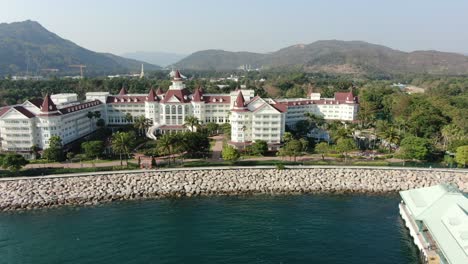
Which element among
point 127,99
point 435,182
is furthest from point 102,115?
point 435,182

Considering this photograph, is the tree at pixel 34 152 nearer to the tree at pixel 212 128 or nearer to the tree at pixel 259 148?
the tree at pixel 212 128

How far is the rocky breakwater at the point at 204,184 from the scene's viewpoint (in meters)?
43.5

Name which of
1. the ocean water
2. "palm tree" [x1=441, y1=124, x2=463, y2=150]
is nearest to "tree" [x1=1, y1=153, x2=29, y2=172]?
the ocean water

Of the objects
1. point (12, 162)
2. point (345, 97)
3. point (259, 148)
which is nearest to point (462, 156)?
point (259, 148)

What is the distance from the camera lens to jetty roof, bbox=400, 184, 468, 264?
26250mm

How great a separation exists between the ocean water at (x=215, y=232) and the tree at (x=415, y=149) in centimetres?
1338

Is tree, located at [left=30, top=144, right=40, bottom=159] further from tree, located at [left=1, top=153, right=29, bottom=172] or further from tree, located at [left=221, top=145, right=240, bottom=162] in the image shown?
tree, located at [left=221, top=145, right=240, bottom=162]

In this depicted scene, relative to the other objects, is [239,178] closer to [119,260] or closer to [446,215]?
[119,260]

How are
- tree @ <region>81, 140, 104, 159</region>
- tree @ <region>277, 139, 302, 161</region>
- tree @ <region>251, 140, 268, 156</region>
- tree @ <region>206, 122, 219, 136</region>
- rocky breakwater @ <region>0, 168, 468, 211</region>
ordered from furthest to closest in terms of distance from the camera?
tree @ <region>206, 122, 219, 136</region>, tree @ <region>251, 140, 268, 156</region>, tree @ <region>277, 139, 302, 161</region>, tree @ <region>81, 140, 104, 159</region>, rocky breakwater @ <region>0, 168, 468, 211</region>

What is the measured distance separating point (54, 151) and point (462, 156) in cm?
6269

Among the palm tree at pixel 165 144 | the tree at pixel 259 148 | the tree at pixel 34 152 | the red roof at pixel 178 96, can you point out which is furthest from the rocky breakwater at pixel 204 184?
the red roof at pixel 178 96

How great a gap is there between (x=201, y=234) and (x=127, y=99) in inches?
2114

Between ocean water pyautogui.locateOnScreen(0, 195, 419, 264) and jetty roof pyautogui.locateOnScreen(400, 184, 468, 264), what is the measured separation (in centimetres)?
328

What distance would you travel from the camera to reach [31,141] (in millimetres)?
58250
